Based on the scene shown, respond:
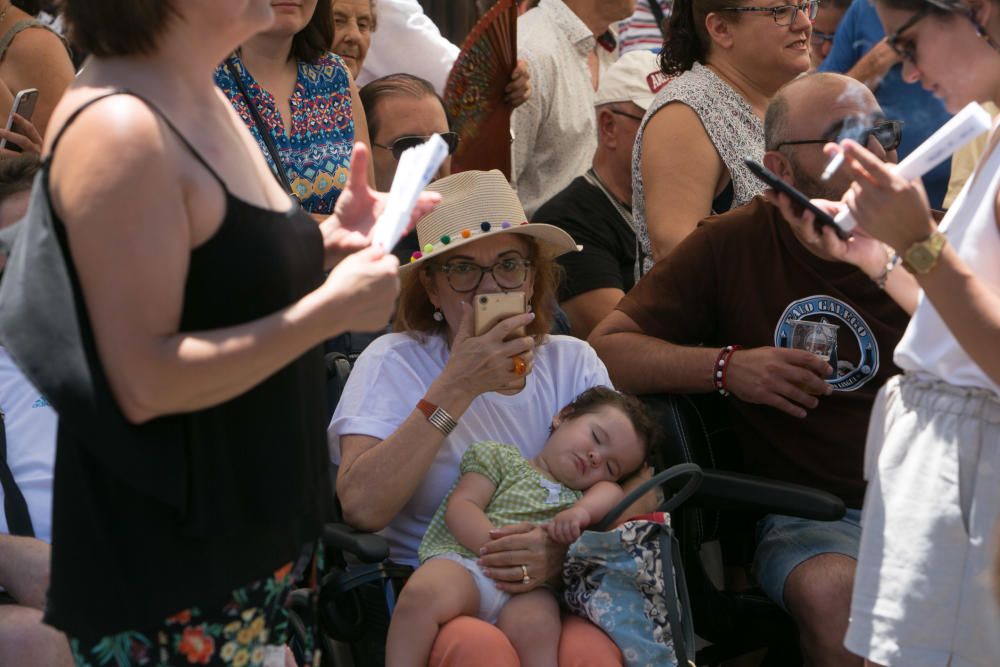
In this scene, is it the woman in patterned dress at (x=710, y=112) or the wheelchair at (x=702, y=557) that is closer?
the wheelchair at (x=702, y=557)

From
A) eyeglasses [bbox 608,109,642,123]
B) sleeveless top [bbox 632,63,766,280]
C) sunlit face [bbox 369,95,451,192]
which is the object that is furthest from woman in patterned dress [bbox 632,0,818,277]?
sunlit face [bbox 369,95,451,192]

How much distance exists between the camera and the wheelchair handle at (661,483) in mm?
2498

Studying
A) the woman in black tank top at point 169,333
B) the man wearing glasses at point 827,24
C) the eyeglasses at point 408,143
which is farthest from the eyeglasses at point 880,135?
the man wearing glasses at point 827,24

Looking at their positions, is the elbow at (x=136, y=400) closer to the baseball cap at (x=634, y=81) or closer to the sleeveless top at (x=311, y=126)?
the sleeveless top at (x=311, y=126)

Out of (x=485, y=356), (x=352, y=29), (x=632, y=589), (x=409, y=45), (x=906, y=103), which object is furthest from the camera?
(x=409, y=45)

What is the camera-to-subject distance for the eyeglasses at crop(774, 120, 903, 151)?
306 centimetres

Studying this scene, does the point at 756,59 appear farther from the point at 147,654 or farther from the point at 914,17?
the point at 147,654

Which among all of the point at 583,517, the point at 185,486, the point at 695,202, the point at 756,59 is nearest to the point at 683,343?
the point at 695,202

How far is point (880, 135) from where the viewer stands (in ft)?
10.1

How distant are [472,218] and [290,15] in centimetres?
73

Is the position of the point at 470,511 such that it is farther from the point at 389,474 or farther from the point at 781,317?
the point at 781,317

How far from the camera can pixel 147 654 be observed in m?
1.59

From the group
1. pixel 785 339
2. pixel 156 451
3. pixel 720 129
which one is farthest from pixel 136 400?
pixel 720 129

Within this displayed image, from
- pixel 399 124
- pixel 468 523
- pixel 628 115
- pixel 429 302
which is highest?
pixel 399 124
